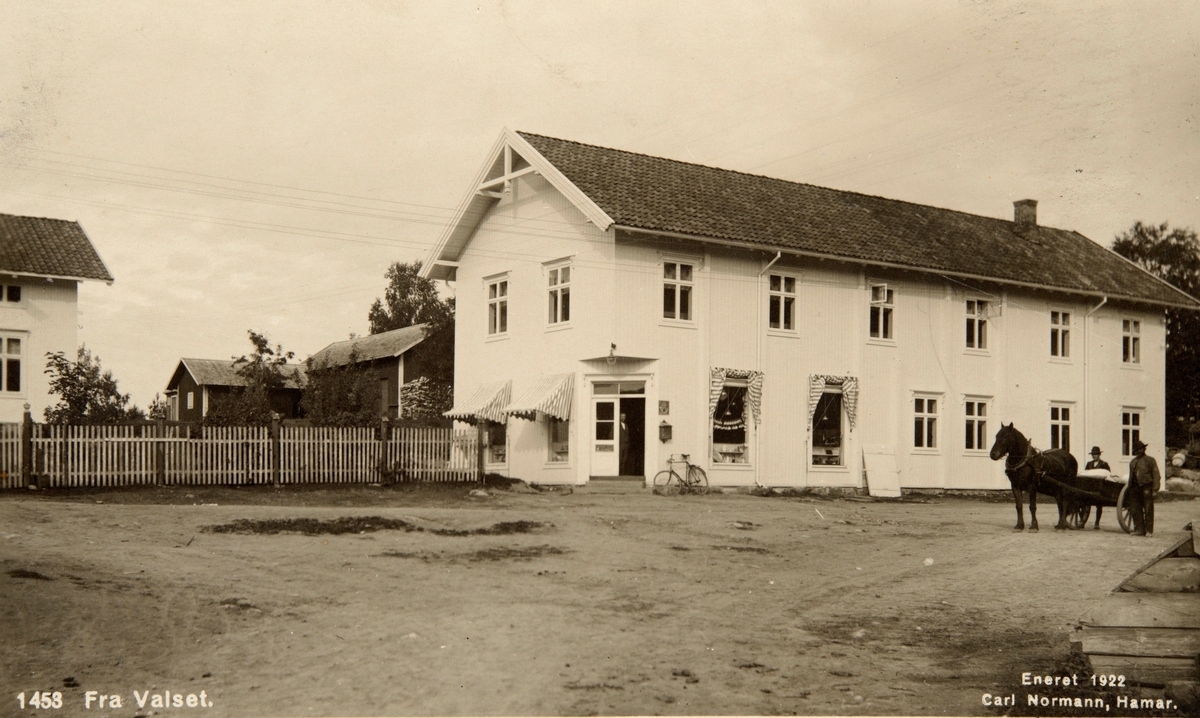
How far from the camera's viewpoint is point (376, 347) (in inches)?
1759

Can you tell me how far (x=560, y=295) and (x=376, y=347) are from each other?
20.2m

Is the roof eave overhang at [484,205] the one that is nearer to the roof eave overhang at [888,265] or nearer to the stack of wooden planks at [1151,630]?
the roof eave overhang at [888,265]

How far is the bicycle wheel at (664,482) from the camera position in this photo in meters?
24.3

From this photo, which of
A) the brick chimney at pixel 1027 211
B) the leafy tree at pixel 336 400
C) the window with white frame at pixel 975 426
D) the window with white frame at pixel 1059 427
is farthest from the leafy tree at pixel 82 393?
the brick chimney at pixel 1027 211

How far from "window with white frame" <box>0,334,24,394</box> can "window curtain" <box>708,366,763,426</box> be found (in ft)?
46.6

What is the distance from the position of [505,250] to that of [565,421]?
5.21m

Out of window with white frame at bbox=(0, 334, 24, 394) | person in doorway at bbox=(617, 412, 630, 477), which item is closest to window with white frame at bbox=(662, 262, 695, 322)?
person in doorway at bbox=(617, 412, 630, 477)

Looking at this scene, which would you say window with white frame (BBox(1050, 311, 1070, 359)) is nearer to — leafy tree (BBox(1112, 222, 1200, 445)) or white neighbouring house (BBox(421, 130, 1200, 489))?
white neighbouring house (BBox(421, 130, 1200, 489))

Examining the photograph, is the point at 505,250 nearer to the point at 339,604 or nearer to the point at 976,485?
the point at 976,485

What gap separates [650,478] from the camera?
24750 millimetres

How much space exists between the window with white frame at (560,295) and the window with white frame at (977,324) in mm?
11870

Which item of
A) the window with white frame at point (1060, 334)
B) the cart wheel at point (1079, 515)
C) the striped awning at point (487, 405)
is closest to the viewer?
the cart wheel at point (1079, 515)

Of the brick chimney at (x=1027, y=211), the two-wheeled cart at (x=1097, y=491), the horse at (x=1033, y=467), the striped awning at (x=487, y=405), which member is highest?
the brick chimney at (x=1027, y=211)

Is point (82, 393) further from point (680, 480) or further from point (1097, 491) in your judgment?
point (1097, 491)
